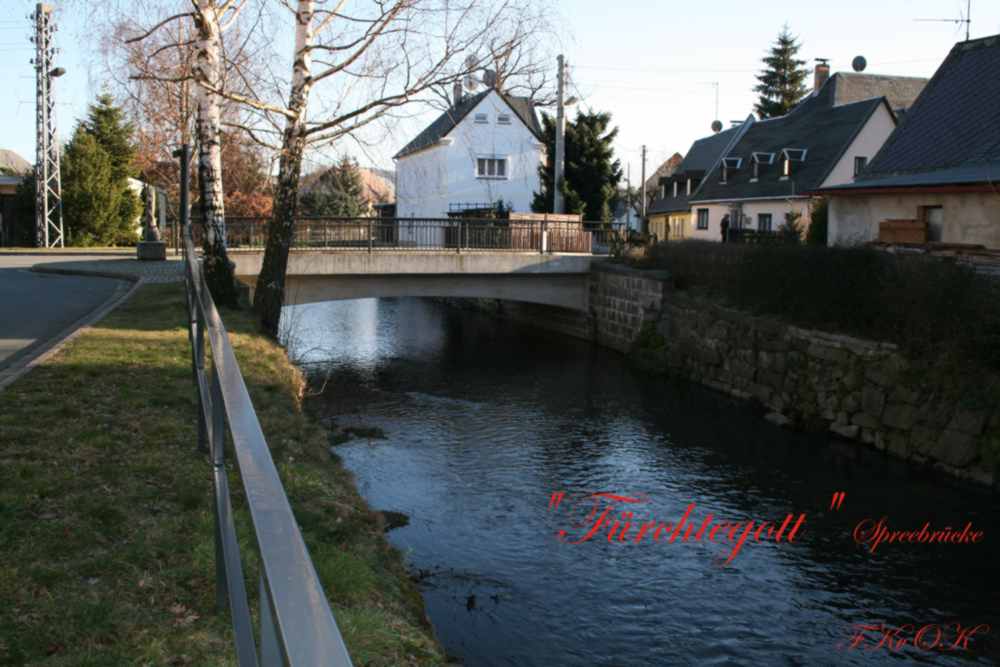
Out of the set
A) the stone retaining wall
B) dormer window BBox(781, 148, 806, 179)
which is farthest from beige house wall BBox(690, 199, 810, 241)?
the stone retaining wall

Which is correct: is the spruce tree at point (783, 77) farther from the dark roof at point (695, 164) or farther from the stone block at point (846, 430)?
the stone block at point (846, 430)

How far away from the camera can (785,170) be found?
43.1 m

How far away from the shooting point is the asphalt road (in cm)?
1138

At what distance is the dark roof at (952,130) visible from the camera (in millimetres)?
21641

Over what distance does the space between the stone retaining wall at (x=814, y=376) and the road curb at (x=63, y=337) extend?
1231 cm

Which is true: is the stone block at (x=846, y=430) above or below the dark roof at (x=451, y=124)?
below

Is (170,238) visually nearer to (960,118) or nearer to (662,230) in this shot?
(960,118)

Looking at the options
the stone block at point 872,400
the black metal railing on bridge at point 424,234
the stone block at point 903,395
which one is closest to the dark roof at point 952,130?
the stone block at point 872,400

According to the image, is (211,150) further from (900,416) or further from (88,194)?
(88,194)

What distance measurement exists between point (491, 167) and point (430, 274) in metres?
25.8

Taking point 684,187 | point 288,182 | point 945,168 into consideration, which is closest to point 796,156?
point 684,187

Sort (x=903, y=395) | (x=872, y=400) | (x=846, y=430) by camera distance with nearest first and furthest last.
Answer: (x=903, y=395)
(x=872, y=400)
(x=846, y=430)

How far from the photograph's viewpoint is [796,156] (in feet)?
143

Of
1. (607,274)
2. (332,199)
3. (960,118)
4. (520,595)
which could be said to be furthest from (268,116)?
(332,199)
